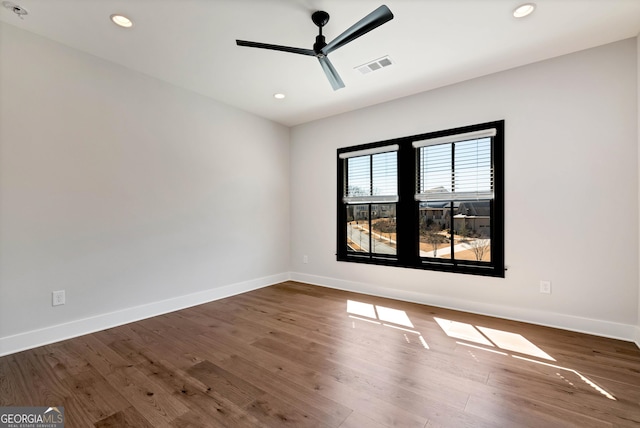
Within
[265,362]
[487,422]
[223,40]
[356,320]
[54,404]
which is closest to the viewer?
[487,422]

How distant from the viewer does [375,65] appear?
309 cm

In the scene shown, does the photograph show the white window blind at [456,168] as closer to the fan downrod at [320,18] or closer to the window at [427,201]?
the window at [427,201]

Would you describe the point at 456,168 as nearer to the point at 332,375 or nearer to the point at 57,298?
the point at 332,375

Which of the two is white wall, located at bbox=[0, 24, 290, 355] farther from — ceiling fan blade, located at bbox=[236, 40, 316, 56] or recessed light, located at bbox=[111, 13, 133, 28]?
ceiling fan blade, located at bbox=[236, 40, 316, 56]

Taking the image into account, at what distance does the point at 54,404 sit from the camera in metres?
1.74

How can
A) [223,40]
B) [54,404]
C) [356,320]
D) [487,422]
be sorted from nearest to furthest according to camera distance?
[487,422] → [54,404] → [223,40] → [356,320]

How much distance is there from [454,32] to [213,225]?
3518 mm

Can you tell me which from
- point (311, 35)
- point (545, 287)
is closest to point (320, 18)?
point (311, 35)

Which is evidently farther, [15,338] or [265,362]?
[15,338]

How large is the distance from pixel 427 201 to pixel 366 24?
2371 millimetres

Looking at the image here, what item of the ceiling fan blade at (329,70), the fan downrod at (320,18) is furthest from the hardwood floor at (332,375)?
the fan downrod at (320,18)

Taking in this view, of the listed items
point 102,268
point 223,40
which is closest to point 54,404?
point 102,268

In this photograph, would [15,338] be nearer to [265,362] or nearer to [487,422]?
[265,362]

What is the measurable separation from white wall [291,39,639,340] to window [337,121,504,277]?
0.14 metres
